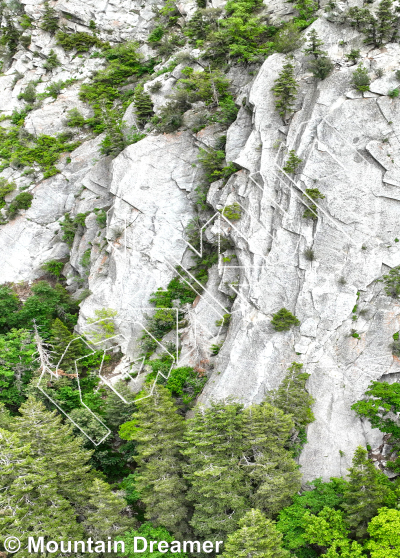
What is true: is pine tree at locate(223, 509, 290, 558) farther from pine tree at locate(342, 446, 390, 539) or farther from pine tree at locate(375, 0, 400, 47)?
pine tree at locate(375, 0, 400, 47)

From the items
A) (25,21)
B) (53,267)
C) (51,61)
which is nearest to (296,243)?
(53,267)

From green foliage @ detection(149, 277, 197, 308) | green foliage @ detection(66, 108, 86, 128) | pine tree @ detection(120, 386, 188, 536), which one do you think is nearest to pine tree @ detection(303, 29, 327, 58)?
green foliage @ detection(149, 277, 197, 308)

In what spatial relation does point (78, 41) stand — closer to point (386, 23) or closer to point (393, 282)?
point (386, 23)

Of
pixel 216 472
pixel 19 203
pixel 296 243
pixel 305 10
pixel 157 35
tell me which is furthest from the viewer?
pixel 157 35

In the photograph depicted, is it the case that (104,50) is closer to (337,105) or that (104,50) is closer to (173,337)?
(337,105)

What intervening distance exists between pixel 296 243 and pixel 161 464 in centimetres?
1421

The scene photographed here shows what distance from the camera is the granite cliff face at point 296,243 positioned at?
21.9 metres

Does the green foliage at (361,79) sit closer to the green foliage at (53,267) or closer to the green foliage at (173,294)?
the green foliage at (173,294)

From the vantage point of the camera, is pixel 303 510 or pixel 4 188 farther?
pixel 4 188

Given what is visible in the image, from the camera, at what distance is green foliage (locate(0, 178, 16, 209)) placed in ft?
131

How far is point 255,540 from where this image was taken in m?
15.8

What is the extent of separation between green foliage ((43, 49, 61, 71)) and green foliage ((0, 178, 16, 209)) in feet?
53.6

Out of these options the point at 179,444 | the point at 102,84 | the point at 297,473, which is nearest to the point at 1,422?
the point at 179,444

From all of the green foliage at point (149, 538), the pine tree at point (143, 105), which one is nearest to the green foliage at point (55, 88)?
the pine tree at point (143, 105)
